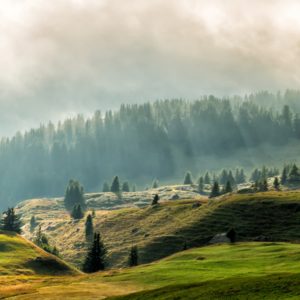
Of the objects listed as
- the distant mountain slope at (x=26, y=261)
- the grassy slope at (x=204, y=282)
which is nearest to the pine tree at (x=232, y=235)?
the grassy slope at (x=204, y=282)

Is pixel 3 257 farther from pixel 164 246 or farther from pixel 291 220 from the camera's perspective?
pixel 291 220

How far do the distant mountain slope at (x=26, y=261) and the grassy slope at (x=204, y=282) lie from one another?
133 feet

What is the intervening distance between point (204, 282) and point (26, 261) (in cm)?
8589

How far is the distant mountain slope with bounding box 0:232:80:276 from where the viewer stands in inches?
4756

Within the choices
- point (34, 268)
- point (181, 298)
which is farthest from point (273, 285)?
point (34, 268)

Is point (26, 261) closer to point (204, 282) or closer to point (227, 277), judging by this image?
point (227, 277)

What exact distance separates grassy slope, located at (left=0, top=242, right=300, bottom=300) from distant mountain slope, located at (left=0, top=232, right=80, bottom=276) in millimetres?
40560

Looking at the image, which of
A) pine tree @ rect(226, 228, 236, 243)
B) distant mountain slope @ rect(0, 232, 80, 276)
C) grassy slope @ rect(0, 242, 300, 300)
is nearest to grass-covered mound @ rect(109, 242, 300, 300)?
grassy slope @ rect(0, 242, 300, 300)

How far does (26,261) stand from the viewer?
13075cm

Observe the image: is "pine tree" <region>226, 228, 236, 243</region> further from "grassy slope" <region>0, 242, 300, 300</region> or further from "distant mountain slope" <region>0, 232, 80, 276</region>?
"distant mountain slope" <region>0, 232, 80, 276</region>

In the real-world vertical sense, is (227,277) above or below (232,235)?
above

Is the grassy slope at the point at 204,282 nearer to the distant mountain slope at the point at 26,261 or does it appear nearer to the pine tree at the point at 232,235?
the distant mountain slope at the point at 26,261

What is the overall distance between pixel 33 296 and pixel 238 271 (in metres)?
29.1

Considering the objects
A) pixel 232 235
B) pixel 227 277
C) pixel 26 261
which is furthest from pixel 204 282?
pixel 232 235
